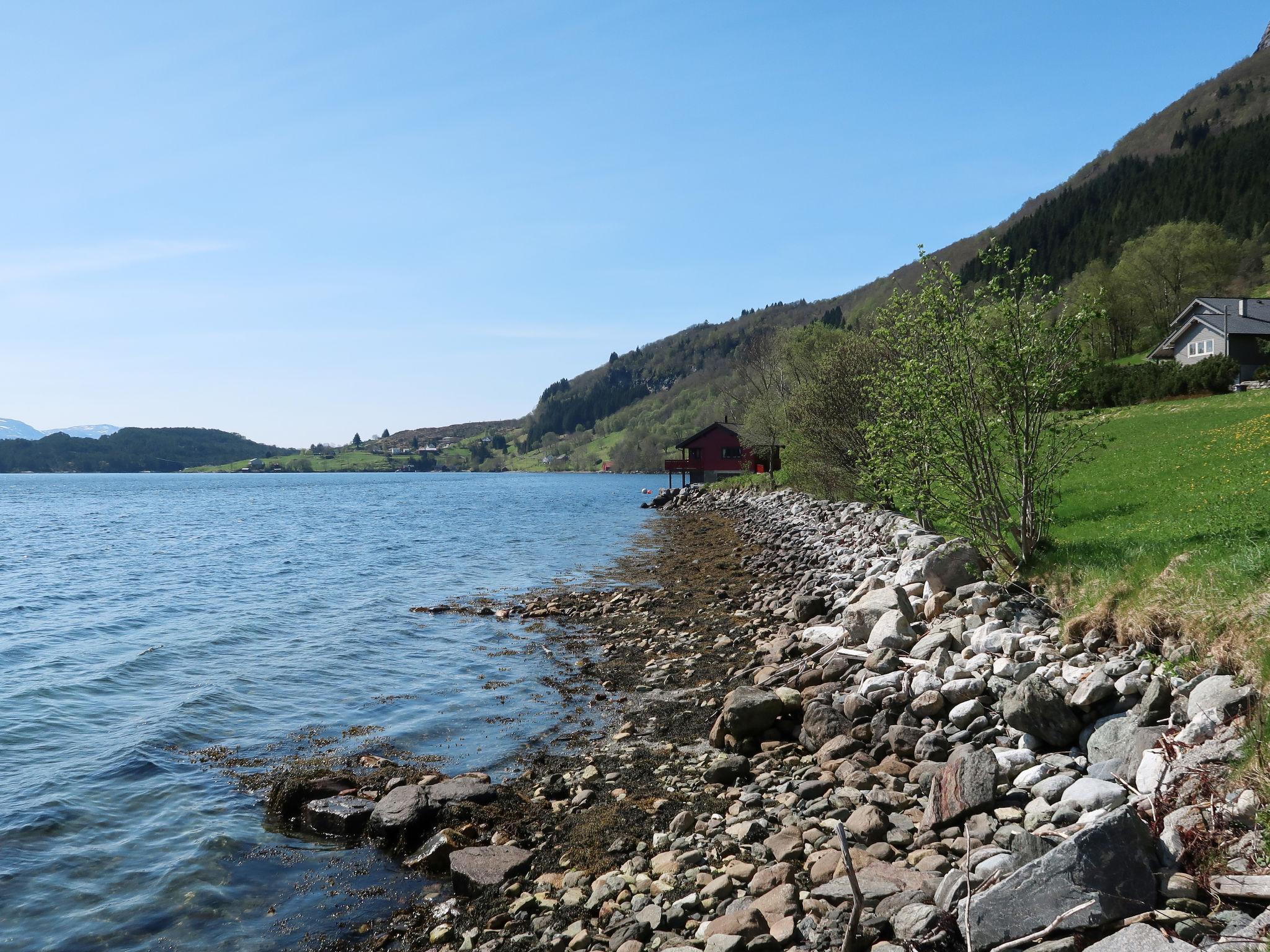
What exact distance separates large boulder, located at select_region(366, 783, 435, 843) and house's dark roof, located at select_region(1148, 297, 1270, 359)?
222 feet

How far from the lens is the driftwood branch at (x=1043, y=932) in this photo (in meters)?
5.51

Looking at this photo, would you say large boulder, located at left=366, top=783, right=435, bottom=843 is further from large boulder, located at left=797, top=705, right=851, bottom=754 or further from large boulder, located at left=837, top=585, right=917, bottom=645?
large boulder, located at left=837, top=585, right=917, bottom=645

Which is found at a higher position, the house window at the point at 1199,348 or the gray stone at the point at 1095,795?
the house window at the point at 1199,348

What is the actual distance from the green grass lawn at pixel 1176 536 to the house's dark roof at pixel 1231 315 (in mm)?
43904

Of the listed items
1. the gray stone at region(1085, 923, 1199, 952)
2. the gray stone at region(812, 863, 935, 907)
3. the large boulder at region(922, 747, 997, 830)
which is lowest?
the gray stone at region(812, 863, 935, 907)

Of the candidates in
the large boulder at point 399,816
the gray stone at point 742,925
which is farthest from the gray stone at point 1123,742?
the large boulder at point 399,816

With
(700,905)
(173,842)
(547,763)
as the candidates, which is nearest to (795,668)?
(547,763)

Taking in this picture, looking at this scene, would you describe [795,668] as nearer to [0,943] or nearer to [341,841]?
[341,841]

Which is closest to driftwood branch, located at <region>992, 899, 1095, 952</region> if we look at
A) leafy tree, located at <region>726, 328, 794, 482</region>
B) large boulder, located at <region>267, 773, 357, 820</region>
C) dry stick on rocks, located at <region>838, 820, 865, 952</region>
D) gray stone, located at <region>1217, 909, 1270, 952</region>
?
gray stone, located at <region>1217, 909, 1270, 952</region>

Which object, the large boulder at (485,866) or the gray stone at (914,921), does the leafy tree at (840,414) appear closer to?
the large boulder at (485,866)

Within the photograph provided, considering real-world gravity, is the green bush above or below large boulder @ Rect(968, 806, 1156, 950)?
above

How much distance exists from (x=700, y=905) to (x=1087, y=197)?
522 feet

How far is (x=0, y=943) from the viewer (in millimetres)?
8359

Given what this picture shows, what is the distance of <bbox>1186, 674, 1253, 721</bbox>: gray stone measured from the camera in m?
7.05
